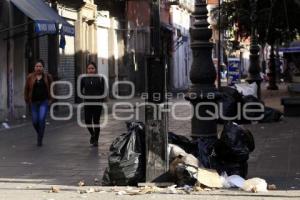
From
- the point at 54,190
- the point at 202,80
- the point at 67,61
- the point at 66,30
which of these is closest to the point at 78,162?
the point at 54,190

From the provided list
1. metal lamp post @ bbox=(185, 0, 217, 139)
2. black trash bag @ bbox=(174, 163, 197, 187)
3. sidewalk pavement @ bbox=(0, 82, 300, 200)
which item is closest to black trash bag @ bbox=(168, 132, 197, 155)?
black trash bag @ bbox=(174, 163, 197, 187)

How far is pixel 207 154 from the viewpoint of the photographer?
9000 millimetres

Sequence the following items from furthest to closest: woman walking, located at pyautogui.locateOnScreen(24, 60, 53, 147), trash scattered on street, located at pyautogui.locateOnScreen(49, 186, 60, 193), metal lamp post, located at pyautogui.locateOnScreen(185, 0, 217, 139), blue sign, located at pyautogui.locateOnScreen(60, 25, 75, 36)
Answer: blue sign, located at pyautogui.locateOnScreen(60, 25, 75, 36) → woman walking, located at pyautogui.locateOnScreen(24, 60, 53, 147) → metal lamp post, located at pyautogui.locateOnScreen(185, 0, 217, 139) → trash scattered on street, located at pyautogui.locateOnScreen(49, 186, 60, 193)

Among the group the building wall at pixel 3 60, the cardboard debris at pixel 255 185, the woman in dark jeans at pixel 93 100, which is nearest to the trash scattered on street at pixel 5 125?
the building wall at pixel 3 60

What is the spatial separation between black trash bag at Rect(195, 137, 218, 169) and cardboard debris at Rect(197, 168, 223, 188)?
32 cm

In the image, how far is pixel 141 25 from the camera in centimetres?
3247

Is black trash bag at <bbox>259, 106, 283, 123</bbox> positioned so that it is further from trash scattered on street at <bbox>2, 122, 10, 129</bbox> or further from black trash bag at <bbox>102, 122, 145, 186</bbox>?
black trash bag at <bbox>102, 122, 145, 186</bbox>

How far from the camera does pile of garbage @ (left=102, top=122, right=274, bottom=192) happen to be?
8.44 meters

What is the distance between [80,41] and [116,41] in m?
6.36

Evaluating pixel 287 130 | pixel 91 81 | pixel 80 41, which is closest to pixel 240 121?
pixel 287 130

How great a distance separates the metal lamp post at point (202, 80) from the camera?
37.2 feet

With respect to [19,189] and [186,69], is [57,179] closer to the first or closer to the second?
[19,189]

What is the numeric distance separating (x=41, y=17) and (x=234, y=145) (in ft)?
33.9

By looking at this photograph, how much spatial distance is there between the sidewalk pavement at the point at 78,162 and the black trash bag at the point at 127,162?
356mm
